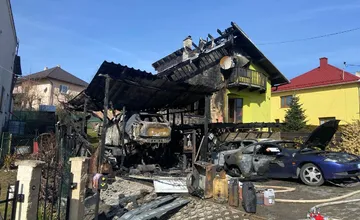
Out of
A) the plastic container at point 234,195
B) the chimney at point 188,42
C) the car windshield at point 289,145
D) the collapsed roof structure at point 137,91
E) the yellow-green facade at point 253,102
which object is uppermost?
the chimney at point 188,42

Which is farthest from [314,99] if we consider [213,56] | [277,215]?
[277,215]

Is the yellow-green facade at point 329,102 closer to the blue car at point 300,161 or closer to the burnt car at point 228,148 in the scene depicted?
the burnt car at point 228,148

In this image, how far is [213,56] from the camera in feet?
75.4

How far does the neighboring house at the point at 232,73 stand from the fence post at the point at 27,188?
16.3 metres

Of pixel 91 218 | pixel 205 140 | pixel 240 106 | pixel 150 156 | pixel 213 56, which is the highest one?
pixel 213 56

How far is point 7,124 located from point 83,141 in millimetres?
13485

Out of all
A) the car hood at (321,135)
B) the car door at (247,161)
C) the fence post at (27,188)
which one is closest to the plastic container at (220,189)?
the car door at (247,161)

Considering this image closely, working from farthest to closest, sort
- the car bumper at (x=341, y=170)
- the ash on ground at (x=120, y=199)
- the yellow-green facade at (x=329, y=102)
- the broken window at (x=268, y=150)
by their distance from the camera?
the yellow-green facade at (x=329, y=102)
the broken window at (x=268, y=150)
the car bumper at (x=341, y=170)
the ash on ground at (x=120, y=199)

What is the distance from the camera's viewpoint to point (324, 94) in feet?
97.2

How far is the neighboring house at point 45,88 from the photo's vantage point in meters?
35.6

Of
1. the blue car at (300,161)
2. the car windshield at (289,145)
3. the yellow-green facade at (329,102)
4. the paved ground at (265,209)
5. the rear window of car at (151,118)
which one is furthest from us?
the yellow-green facade at (329,102)

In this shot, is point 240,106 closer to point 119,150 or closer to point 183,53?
point 183,53

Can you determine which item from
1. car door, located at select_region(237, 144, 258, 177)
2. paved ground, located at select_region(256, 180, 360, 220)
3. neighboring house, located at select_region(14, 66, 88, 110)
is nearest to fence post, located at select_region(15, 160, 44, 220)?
paved ground, located at select_region(256, 180, 360, 220)

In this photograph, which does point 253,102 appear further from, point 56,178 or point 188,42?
point 56,178
